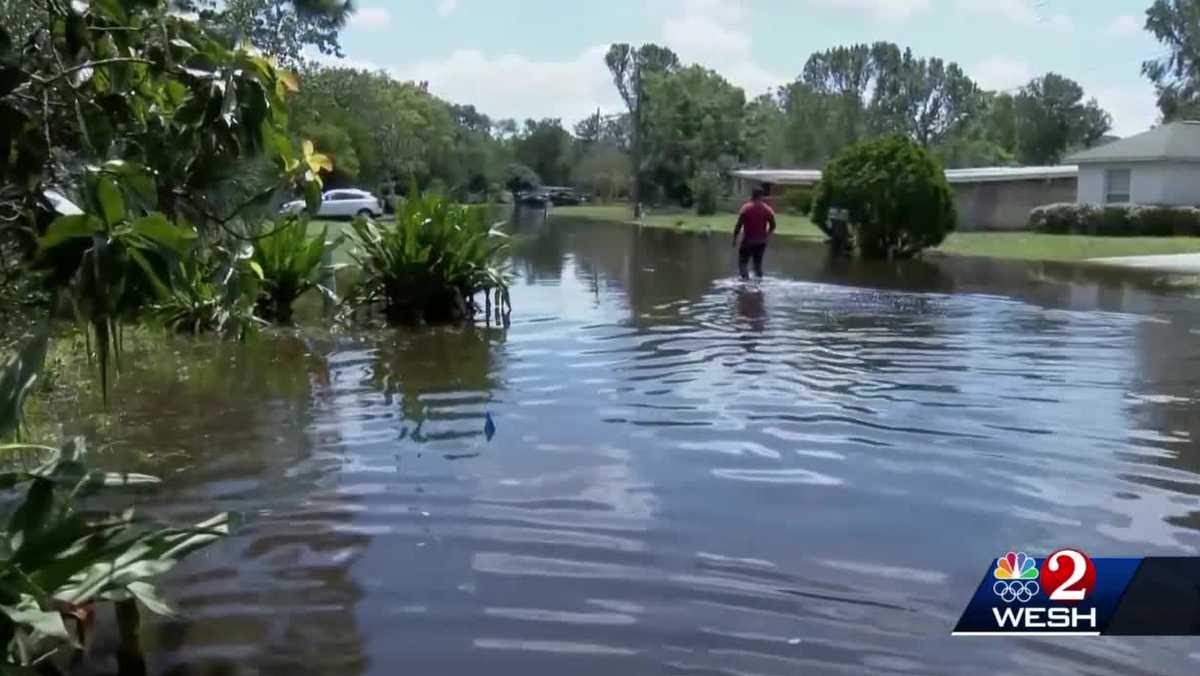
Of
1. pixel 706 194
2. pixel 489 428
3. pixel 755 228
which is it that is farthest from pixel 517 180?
pixel 489 428

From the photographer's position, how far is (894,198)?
3122 centimetres

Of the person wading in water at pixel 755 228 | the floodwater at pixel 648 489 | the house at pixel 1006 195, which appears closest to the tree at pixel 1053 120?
the house at pixel 1006 195

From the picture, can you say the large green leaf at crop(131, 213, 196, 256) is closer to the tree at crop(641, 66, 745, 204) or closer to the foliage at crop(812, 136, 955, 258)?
the foliage at crop(812, 136, 955, 258)

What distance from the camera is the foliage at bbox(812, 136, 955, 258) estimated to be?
31000 millimetres

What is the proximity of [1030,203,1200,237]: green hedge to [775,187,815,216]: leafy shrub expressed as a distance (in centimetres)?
1804

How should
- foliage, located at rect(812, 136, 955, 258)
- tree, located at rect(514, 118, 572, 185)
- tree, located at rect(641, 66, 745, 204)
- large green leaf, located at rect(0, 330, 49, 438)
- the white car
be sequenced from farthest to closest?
tree, located at rect(514, 118, 572, 185) → tree, located at rect(641, 66, 745, 204) → the white car → foliage, located at rect(812, 136, 955, 258) → large green leaf, located at rect(0, 330, 49, 438)

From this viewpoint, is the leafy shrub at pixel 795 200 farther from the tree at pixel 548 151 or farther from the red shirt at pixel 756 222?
the tree at pixel 548 151

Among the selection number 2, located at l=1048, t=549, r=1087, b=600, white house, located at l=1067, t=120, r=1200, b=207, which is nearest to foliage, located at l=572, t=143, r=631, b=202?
white house, located at l=1067, t=120, r=1200, b=207

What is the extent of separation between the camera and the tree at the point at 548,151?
111 metres

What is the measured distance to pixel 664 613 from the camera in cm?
567

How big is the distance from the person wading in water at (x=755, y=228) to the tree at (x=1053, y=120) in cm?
7267

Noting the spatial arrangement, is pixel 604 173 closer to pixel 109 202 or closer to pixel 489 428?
pixel 489 428

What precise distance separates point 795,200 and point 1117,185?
65.9 feet

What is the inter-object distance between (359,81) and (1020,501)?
52810mm
